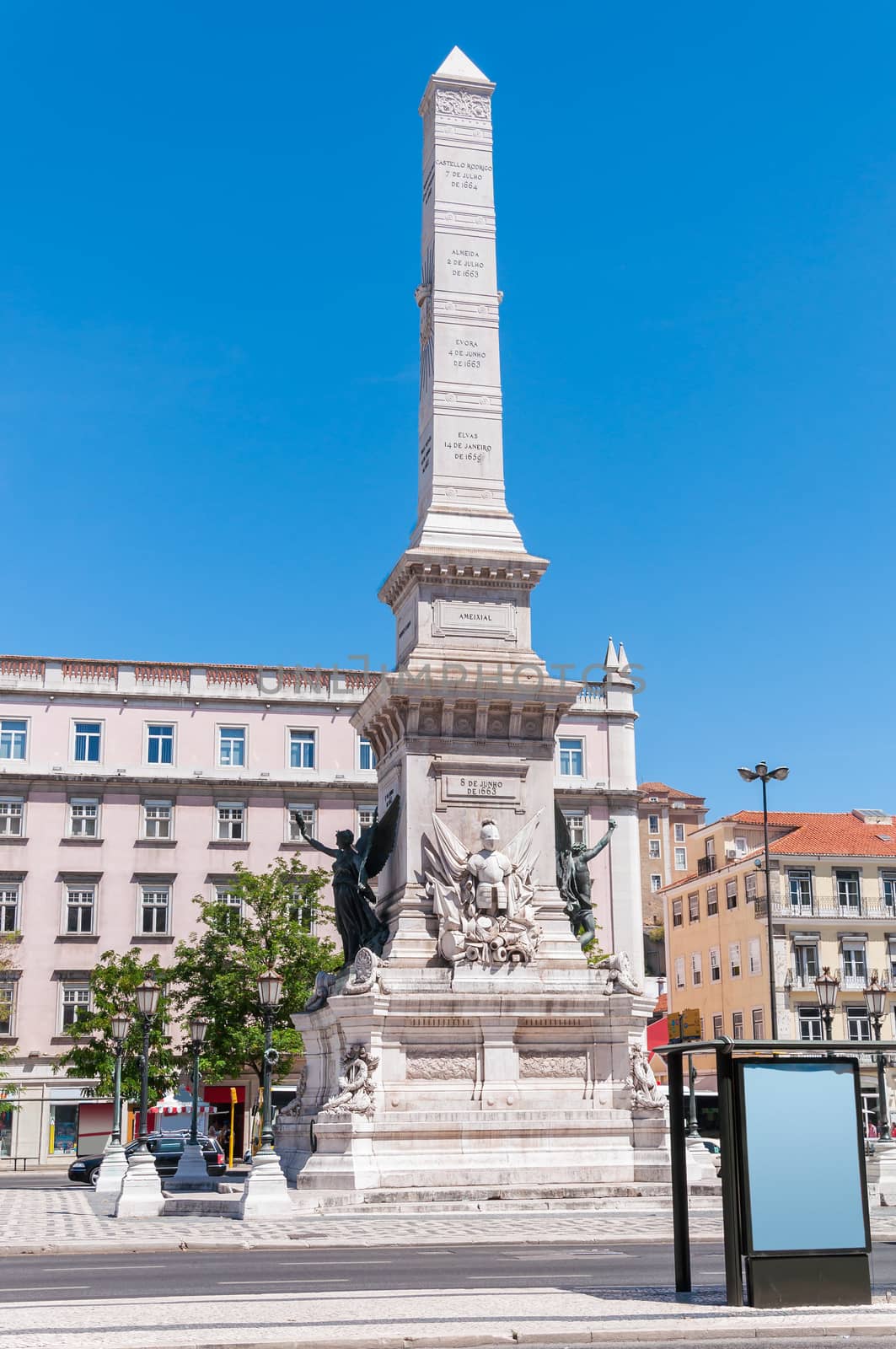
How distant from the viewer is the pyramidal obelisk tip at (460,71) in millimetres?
32500

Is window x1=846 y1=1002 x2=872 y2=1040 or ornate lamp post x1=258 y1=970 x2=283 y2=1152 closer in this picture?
ornate lamp post x1=258 y1=970 x2=283 y2=1152

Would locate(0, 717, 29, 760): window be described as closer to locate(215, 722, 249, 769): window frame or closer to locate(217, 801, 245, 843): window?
locate(215, 722, 249, 769): window frame

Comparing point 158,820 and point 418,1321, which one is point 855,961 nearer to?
point 158,820

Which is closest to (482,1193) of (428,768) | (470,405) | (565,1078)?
(565,1078)

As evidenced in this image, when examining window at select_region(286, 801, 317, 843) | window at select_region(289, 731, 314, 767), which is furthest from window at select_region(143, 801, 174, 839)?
window at select_region(289, 731, 314, 767)

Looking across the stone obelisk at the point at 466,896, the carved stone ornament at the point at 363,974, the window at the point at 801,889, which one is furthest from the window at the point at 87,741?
the carved stone ornament at the point at 363,974

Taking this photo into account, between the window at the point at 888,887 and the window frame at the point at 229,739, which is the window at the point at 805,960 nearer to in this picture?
the window at the point at 888,887

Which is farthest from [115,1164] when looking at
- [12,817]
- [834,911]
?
[834,911]

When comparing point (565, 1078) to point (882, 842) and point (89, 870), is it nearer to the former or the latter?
point (89, 870)

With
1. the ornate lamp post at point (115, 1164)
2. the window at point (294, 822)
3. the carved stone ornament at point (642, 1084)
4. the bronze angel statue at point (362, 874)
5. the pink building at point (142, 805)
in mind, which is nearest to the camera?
the carved stone ornament at point (642, 1084)

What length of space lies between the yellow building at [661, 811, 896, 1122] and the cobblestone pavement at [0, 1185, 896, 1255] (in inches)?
1663

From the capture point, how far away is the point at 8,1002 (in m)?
53.8

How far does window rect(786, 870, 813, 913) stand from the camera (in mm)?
68000

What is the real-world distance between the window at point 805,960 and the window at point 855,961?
1.31 m
